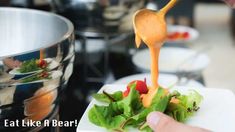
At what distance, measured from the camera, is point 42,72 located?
0.52 metres

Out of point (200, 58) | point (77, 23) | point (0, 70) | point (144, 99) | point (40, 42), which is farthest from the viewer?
point (200, 58)

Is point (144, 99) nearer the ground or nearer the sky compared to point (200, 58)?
nearer the sky

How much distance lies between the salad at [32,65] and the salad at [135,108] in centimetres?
10

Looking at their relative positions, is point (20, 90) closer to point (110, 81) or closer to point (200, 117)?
point (200, 117)

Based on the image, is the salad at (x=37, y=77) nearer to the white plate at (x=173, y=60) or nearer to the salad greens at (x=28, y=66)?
the salad greens at (x=28, y=66)

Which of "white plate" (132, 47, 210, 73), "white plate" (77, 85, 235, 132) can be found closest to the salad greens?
"white plate" (77, 85, 235, 132)

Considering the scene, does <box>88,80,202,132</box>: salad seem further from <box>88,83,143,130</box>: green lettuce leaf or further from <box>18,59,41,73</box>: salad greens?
<box>18,59,41,73</box>: salad greens

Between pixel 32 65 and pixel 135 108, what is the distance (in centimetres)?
17

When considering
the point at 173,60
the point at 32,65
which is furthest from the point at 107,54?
the point at 32,65

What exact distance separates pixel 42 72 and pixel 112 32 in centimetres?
43

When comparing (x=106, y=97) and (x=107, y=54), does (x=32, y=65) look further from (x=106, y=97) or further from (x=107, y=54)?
(x=107, y=54)

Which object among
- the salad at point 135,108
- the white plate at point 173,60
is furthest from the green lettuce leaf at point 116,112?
the white plate at point 173,60

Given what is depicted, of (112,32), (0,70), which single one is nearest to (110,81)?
(112,32)

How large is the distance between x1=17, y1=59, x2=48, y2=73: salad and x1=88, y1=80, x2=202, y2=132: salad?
10 cm
